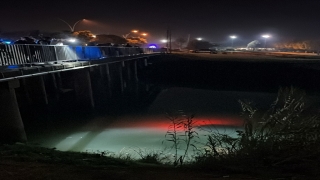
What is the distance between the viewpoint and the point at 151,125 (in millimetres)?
25234

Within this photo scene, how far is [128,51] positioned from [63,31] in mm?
29133

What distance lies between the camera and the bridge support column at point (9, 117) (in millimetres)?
16516

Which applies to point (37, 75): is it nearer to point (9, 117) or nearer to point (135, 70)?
point (9, 117)

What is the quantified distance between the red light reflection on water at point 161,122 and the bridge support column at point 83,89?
5.03m

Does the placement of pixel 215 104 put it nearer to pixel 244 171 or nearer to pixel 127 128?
pixel 127 128

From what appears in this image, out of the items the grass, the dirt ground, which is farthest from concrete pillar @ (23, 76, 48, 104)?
the dirt ground

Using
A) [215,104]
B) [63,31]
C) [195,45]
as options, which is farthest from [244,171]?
[195,45]

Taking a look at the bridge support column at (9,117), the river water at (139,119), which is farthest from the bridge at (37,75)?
the river water at (139,119)

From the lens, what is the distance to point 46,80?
29.1 metres

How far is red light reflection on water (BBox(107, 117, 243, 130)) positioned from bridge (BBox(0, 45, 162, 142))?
5600mm

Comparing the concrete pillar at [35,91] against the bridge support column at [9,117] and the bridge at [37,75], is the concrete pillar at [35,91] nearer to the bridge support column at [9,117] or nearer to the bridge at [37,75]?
the bridge at [37,75]

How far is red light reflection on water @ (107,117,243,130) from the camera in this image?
2503 cm

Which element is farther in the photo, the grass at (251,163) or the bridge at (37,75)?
the bridge at (37,75)

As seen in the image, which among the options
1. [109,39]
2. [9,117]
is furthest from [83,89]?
[109,39]
